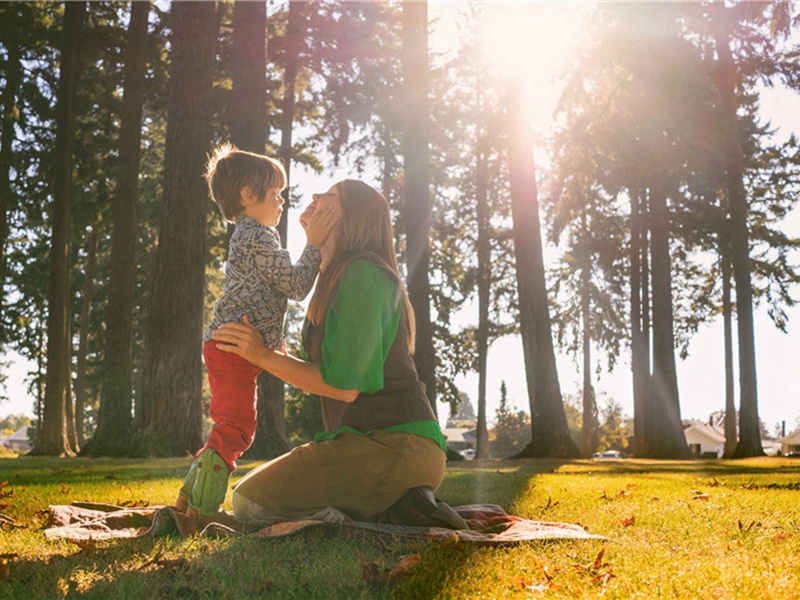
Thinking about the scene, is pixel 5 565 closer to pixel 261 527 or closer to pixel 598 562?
pixel 261 527

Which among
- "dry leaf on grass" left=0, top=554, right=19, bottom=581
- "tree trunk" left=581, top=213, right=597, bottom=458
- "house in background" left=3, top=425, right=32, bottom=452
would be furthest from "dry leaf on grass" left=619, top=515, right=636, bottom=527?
"house in background" left=3, top=425, right=32, bottom=452

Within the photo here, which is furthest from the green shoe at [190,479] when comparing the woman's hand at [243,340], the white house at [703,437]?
the white house at [703,437]

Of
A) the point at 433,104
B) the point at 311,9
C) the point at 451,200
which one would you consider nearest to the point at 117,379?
the point at 311,9

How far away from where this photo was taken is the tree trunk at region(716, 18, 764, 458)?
20.7m

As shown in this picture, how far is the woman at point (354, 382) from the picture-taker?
12.5 feet

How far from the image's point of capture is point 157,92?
61.2ft

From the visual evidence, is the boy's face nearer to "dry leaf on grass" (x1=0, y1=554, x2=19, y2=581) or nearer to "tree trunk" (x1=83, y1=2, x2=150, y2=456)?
"dry leaf on grass" (x1=0, y1=554, x2=19, y2=581)

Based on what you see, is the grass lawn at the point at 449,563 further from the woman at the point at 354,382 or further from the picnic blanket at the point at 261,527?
the woman at the point at 354,382

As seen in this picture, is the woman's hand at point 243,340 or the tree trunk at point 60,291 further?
the tree trunk at point 60,291

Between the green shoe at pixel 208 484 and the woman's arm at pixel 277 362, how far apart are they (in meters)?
0.67

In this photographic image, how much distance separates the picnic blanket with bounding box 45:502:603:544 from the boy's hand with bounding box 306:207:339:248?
57.4 inches

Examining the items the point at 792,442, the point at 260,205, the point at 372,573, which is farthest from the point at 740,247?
the point at 792,442

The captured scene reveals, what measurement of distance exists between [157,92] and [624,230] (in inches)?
636

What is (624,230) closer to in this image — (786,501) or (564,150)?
(564,150)
